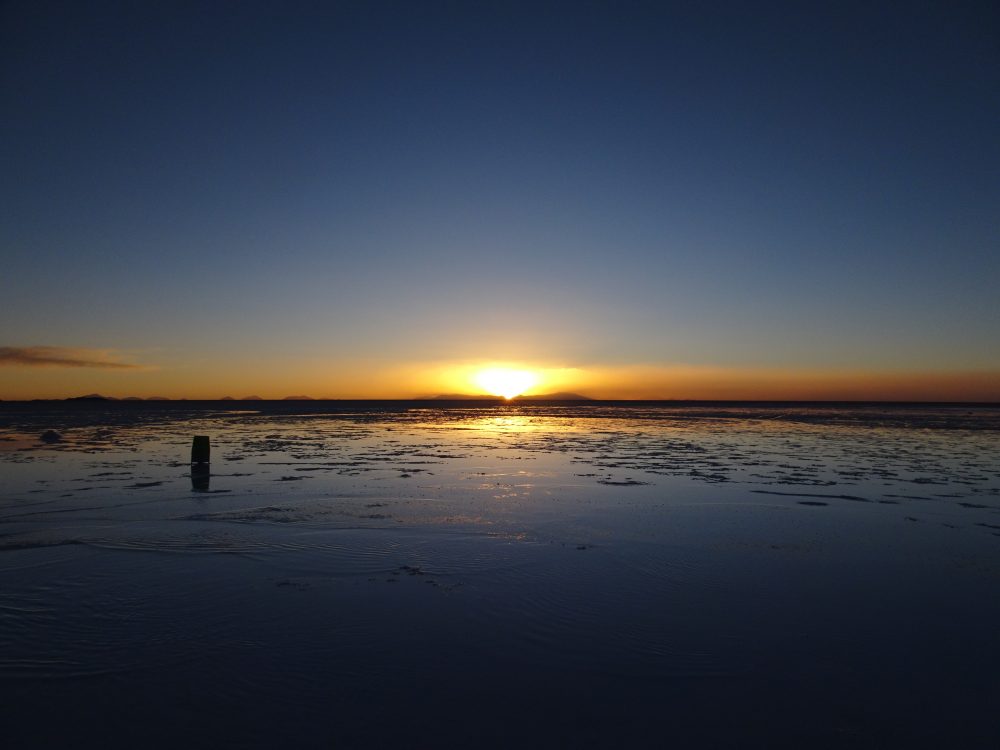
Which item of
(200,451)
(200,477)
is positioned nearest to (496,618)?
(200,477)

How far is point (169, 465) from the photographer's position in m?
16.2

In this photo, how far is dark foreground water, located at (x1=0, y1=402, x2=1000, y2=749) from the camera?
3.79 metres

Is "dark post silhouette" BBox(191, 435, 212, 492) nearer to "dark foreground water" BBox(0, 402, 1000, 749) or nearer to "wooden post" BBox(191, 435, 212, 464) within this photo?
"wooden post" BBox(191, 435, 212, 464)

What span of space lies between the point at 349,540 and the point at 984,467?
18010mm

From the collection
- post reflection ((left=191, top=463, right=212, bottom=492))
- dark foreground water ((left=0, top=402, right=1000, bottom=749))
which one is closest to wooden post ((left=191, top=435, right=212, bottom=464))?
post reflection ((left=191, top=463, right=212, bottom=492))

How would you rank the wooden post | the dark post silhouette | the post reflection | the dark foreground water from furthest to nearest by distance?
the wooden post
the dark post silhouette
the post reflection
the dark foreground water

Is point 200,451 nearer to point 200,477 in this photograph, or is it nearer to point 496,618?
point 200,477

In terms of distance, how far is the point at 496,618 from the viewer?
550cm

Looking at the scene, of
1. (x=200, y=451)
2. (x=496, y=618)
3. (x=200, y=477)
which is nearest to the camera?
(x=496, y=618)

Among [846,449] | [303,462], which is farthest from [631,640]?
[846,449]

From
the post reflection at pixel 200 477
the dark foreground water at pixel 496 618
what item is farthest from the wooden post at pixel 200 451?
the dark foreground water at pixel 496 618

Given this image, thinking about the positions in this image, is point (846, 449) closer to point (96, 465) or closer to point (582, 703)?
point (582, 703)

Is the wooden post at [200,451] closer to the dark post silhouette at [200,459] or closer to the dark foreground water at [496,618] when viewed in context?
the dark post silhouette at [200,459]

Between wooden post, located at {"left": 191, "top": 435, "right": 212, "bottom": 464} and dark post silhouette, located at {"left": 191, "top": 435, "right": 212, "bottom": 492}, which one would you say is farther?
wooden post, located at {"left": 191, "top": 435, "right": 212, "bottom": 464}
